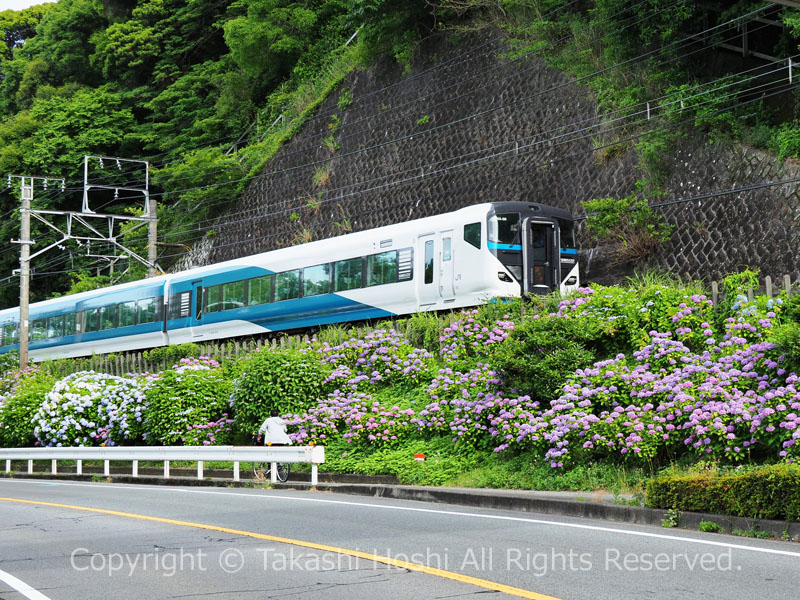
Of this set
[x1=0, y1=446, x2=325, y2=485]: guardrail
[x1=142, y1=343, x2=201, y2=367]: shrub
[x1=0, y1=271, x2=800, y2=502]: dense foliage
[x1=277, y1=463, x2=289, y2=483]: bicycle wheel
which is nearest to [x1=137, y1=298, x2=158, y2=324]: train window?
[x1=142, y1=343, x2=201, y2=367]: shrub

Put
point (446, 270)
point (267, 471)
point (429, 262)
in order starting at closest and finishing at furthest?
point (267, 471), point (446, 270), point (429, 262)

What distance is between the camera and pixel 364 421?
1888 cm

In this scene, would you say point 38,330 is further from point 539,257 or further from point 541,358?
point 541,358

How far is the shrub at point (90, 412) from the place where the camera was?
2542 cm

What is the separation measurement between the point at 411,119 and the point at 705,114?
1515cm

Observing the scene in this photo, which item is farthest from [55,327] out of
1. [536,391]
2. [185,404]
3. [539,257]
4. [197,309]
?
[536,391]

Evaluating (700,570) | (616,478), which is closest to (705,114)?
(616,478)

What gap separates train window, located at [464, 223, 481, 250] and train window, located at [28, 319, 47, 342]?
2577 centimetres

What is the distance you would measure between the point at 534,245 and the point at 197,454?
32.7 feet

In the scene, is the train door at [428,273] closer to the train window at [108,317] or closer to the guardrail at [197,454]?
the guardrail at [197,454]

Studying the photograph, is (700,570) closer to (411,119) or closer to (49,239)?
(411,119)

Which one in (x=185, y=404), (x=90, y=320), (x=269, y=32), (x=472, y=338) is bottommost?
(x=185, y=404)

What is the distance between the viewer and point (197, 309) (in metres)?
33.4

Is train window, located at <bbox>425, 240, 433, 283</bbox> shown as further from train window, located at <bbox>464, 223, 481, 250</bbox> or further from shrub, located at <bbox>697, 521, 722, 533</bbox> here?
shrub, located at <bbox>697, 521, 722, 533</bbox>
